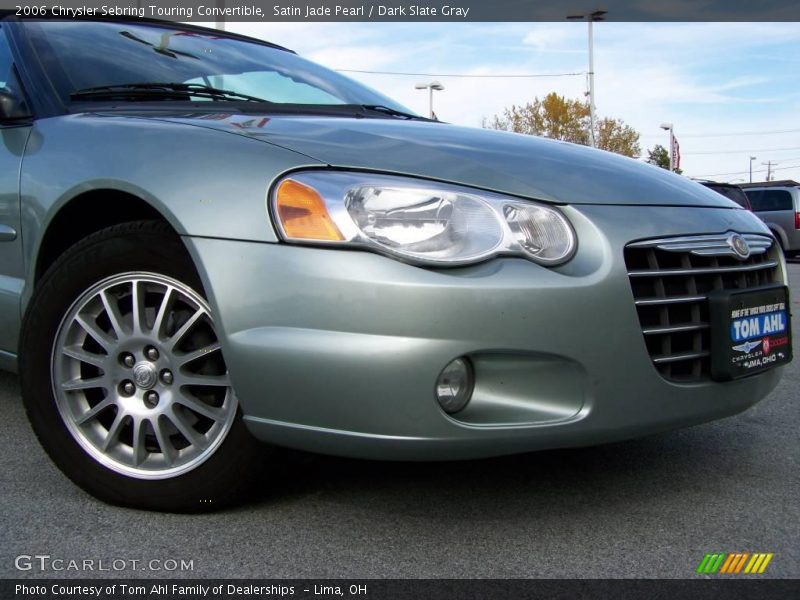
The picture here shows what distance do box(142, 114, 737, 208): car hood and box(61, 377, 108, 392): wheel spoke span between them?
0.74m

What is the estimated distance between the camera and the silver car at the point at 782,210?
16266mm

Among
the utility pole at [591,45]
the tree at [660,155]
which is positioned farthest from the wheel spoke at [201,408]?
the tree at [660,155]

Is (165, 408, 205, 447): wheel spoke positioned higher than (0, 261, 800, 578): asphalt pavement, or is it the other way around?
(165, 408, 205, 447): wheel spoke

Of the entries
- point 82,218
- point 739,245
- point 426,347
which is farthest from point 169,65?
point 739,245

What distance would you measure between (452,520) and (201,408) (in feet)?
2.34

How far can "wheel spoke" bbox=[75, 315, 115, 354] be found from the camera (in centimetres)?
234

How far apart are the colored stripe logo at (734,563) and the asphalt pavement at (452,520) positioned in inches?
1.0

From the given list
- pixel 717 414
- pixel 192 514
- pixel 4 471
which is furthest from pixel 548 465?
pixel 4 471

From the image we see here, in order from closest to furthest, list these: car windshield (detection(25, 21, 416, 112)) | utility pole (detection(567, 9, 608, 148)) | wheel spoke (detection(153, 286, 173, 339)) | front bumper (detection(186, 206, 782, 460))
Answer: front bumper (detection(186, 206, 782, 460)) < wheel spoke (detection(153, 286, 173, 339)) < car windshield (detection(25, 21, 416, 112)) < utility pole (detection(567, 9, 608, 148))

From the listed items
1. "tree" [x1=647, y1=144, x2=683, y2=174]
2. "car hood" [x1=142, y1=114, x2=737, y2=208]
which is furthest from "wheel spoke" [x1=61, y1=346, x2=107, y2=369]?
"tree" [x1=647, y1=144, x2=683, y2=174]

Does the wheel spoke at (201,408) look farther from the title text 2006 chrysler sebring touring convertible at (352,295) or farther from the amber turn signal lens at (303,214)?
the amber turn signal lens at (303,214)

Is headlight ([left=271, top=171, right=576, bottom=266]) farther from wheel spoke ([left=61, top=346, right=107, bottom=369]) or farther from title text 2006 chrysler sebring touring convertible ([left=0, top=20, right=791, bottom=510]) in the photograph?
wheel spoke ([left=61, top=346, right=107, bottom=369])
